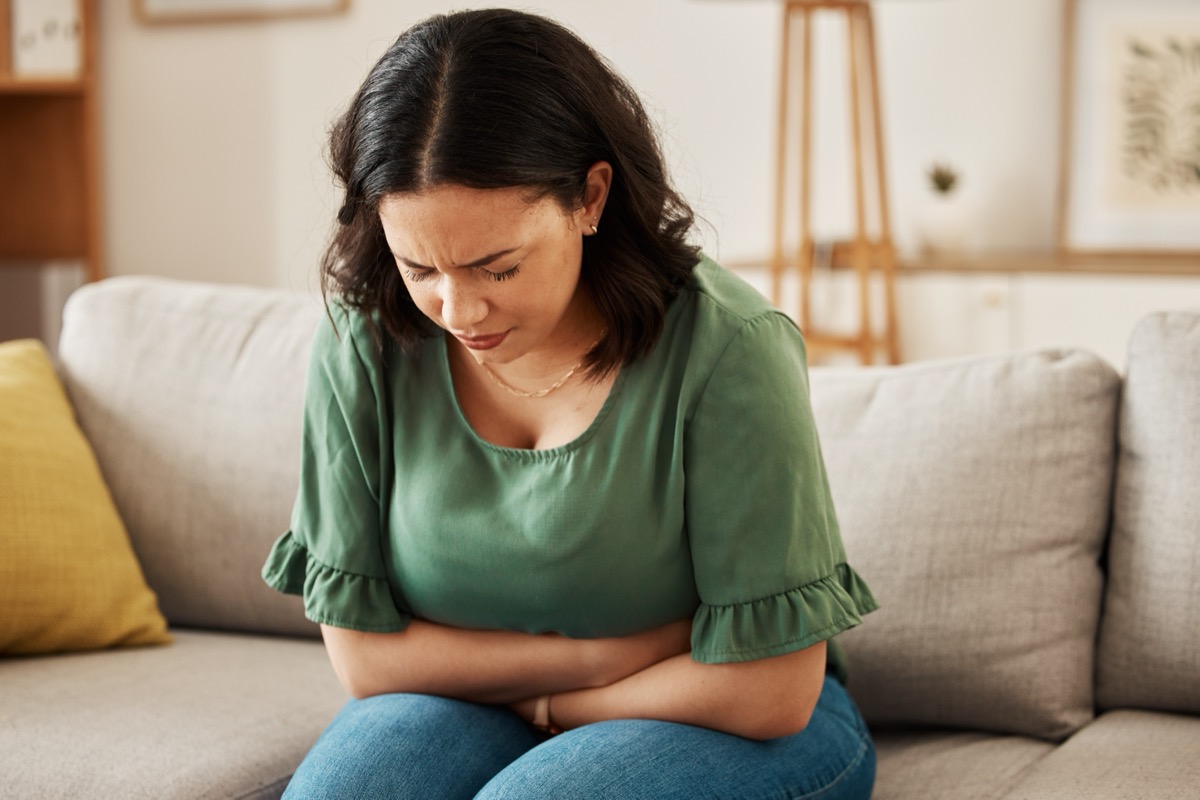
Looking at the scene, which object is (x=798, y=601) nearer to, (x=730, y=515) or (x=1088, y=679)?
(x=730, y=515)

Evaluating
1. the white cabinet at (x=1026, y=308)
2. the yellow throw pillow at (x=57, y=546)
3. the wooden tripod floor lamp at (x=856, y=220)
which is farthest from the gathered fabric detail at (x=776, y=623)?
the wooden tripod floor lamp at (x=856, y=220)

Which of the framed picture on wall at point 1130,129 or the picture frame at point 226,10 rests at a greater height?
the picture frame at point 226,10

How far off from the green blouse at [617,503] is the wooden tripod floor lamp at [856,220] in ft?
6.17

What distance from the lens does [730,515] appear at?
1.16m

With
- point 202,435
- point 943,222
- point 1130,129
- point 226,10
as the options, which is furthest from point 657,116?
point 202,435

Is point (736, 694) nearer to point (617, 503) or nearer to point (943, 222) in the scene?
point (617, 503)

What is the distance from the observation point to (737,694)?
3.83 ft

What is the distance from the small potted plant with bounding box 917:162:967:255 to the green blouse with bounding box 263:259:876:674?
2089 millimetres

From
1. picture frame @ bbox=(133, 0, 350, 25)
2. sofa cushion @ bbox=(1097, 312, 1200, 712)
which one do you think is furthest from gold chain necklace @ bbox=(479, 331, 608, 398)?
picture frame @ bbox=(133, 0, 350, 25)

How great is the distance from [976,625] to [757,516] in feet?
1.37

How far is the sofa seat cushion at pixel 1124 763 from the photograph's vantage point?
48.1 inches

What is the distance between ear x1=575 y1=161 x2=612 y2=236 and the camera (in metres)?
1.13

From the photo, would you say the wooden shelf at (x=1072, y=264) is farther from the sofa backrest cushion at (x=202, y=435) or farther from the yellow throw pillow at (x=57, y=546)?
the yellow throw pillow at (x=57, y=546)

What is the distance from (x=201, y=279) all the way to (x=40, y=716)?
8.82ft
